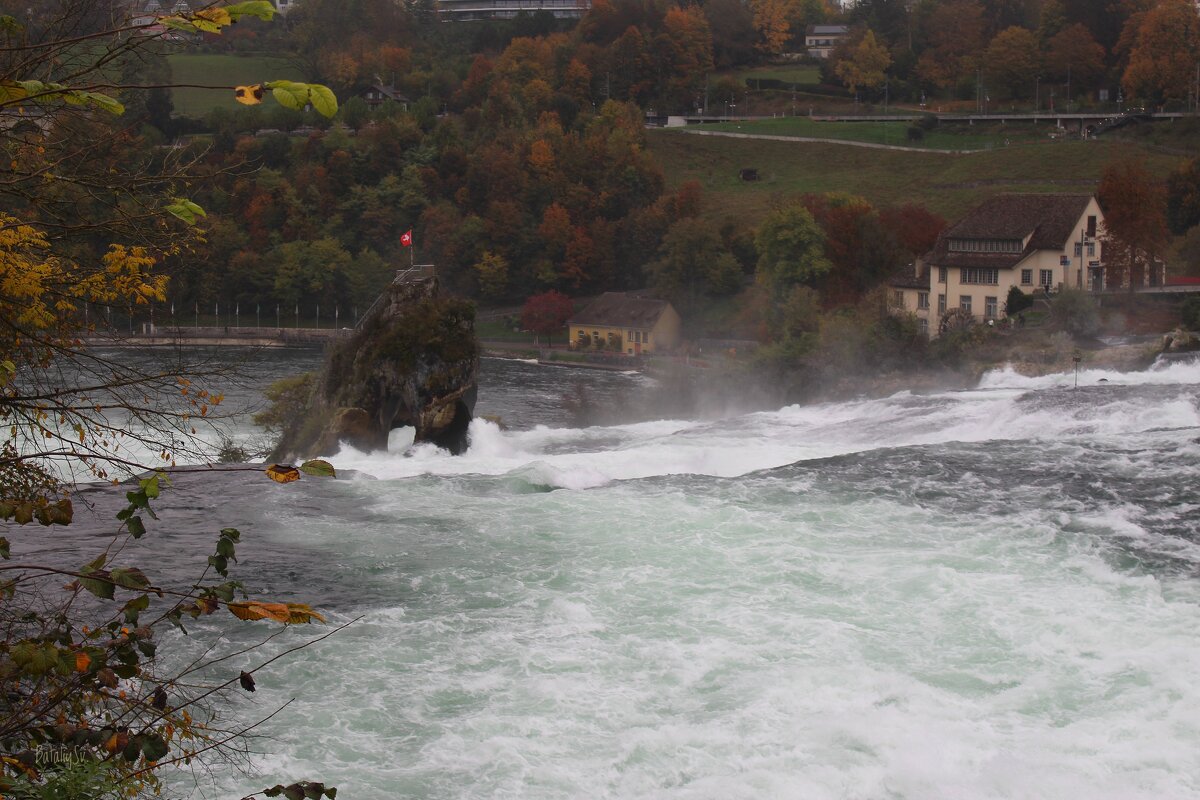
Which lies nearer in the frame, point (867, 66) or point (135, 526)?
point (135, 526)

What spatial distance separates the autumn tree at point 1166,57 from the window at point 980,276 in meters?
54.7

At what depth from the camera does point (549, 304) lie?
276 ft

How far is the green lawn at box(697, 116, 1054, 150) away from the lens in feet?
345

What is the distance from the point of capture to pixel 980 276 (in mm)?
57250

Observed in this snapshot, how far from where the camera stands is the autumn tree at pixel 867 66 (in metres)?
124

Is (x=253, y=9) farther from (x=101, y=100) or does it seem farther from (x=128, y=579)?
(x=128, y=579)

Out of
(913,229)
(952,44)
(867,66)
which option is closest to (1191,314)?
(913,229)

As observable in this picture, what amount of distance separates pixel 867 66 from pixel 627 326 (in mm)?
58026

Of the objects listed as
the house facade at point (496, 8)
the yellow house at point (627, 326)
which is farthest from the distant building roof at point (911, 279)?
the house facade at point (496, 8)

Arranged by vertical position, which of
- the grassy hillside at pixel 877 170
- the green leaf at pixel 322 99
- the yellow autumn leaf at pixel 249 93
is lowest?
the green leaf at pixel 322 99

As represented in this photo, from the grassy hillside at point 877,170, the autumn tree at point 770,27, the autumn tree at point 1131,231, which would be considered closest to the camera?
the autumn tree at point 1131,231

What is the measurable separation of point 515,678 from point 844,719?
466 cm

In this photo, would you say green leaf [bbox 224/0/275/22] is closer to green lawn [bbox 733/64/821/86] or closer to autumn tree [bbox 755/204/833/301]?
autumn tree [bbox 755/204/833/301]

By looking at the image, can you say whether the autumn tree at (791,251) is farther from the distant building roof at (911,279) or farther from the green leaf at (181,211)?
the green leaf at (181,211)
